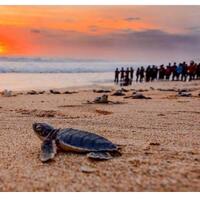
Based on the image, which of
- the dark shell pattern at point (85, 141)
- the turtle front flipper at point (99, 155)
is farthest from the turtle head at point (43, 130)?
the turtle front flipper at point (99, 155)

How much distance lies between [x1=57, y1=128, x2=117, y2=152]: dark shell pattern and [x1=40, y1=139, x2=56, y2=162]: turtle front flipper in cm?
9

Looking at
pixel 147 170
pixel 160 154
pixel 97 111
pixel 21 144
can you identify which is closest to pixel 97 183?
pixel 147 170

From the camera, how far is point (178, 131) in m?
4.67

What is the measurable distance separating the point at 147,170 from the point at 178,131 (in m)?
1.95

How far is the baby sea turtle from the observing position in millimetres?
3256

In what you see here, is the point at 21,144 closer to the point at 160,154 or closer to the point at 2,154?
the point at 2,154

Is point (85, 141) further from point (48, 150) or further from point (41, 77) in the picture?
point (41, 77)

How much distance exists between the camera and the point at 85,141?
3367 millimetres

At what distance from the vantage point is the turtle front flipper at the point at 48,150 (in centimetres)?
324

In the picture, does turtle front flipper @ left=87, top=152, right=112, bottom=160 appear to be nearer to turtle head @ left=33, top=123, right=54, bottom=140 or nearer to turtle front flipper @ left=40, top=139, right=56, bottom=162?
turtle front flipper @ left=40, top=139, right=56, bottom=162

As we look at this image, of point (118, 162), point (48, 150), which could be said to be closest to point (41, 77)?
point (48, 150)
